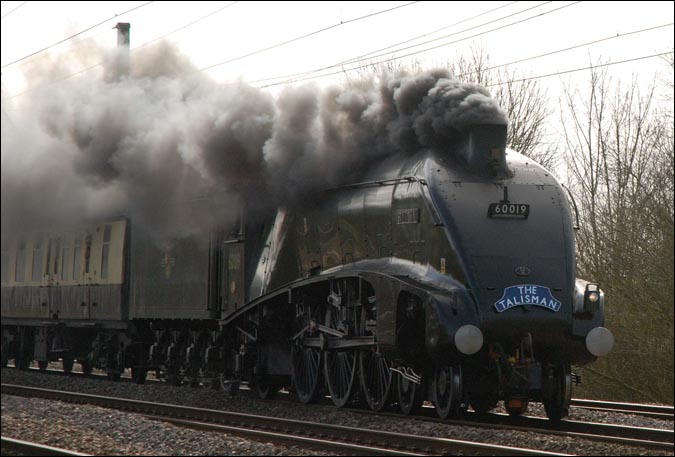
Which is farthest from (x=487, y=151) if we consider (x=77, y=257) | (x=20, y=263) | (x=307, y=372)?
(x=20, y=263)

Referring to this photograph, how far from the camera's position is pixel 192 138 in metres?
17.7

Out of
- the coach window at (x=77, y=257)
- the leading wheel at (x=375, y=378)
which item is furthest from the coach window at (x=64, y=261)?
the leading wheel at (x=375, y=378)

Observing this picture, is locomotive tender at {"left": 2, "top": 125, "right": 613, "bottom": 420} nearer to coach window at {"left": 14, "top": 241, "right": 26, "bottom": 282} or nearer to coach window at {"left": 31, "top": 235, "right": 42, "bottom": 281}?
coach window at {"left": 31, "top": 235, "right": 42, "bottom": 281}

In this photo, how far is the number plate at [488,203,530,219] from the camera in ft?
42.9

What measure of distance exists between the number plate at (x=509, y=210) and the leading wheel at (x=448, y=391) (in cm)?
188

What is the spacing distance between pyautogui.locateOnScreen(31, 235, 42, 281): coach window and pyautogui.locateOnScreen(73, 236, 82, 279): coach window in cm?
164

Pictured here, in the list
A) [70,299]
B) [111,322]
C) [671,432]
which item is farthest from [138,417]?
[70,299]

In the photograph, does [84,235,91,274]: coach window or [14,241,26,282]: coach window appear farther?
[14,241,26,282]: coach window

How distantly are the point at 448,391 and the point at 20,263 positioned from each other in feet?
51.0

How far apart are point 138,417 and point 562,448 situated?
5.56m

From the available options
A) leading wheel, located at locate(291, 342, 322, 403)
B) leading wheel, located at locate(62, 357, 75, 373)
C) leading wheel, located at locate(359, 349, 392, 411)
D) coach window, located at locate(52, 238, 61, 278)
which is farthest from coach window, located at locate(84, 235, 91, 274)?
leading wheel, located at locate(359, 349, 392, 411)

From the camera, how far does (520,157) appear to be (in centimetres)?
1414

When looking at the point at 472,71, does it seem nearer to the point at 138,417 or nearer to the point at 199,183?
the point at 199,183

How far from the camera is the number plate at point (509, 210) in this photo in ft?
42.9
